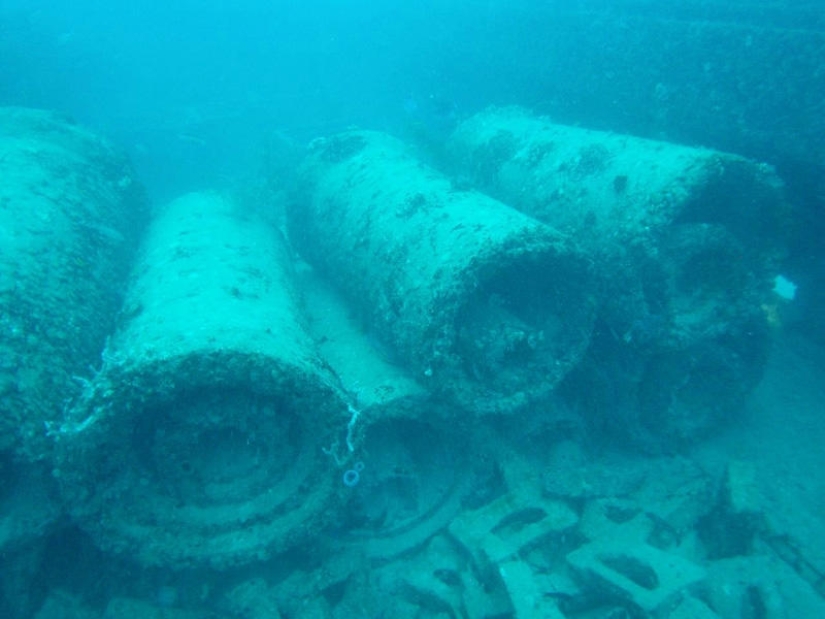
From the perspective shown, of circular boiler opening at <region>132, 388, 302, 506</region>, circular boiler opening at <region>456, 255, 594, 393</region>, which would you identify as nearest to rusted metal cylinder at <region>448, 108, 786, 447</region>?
circular boiler opening at <region>456, 255, 594, 393</region>

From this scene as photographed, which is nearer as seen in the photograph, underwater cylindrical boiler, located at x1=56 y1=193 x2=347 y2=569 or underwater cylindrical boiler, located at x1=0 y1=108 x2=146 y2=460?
underwater cylindrical boiler, located at x1=56 y1=193 x2=347 y2=569

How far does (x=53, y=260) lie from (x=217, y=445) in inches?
92.3

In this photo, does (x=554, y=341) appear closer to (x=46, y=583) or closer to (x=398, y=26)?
(x=46, y=583)

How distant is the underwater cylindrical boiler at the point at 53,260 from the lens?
367cm

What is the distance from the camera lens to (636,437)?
5.21 metres

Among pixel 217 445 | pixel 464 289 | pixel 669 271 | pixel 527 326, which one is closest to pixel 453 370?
pixel 464 289

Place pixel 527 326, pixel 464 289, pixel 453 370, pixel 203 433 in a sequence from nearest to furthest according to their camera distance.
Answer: pixel 203 433, pixel 464 289, pixel 453 370, pixel 527 326

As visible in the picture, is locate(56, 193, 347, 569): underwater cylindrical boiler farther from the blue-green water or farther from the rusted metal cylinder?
the rusted metal cylinder

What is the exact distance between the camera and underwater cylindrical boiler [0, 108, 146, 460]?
12.1 feet

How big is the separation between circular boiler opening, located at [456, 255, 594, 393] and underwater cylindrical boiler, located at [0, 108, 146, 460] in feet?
10.3

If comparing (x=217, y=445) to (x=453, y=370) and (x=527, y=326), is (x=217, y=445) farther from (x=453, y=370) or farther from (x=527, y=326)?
(x=527, y=326)

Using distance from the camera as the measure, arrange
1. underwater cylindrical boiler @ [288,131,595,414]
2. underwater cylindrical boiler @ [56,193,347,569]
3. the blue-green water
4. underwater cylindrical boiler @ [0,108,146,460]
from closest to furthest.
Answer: underwater cylindrical boiler @ [56,193,347,569] < underwater cylindrical boiler @ [0,108,146,460] < the blue-green water < underwater cylindrical boiler @ [288,131,595,414]

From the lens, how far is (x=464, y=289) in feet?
13.7

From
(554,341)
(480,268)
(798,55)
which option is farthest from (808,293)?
(480,268)
